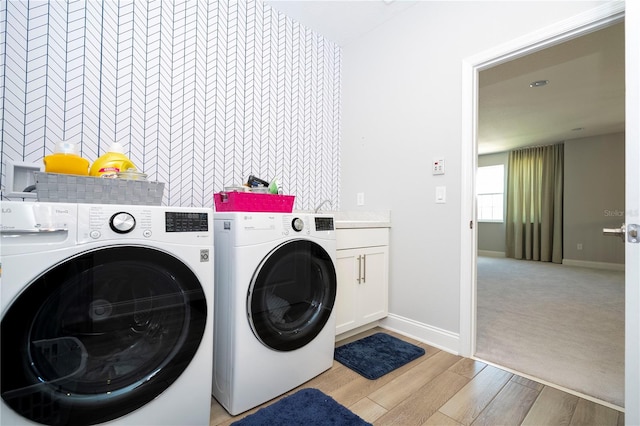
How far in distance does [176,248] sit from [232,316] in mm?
392

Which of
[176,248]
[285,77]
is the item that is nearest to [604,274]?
[285,77]

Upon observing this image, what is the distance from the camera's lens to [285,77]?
225 cm

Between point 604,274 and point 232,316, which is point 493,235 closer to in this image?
point 604,274

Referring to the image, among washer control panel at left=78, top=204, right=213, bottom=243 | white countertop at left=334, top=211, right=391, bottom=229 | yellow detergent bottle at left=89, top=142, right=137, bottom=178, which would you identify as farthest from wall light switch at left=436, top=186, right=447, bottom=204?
yellow detergent bottle at left=89, top=142, right=137, bottom=178

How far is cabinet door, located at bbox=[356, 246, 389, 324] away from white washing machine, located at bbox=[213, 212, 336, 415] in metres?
0.51

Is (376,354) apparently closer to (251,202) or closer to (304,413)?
(304,413)

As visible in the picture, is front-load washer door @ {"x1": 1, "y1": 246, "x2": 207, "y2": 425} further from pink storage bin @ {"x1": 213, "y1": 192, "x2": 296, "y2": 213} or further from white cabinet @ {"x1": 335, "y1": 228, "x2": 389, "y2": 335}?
white cabinet @ {"x1": 335, "y1": 228, "x2": 389, "y2": 335}

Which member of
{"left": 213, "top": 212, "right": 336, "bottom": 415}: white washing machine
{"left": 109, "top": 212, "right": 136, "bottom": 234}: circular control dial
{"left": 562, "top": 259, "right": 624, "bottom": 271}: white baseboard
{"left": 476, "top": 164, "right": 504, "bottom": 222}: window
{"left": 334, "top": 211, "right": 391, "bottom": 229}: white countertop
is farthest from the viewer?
{"left": 476, "top": 164, "right": 504, "bottom": 222}: window

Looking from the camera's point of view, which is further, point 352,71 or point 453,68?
point 352,71

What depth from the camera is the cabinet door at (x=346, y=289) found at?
185 cm

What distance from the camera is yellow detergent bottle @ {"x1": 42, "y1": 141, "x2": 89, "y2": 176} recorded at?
1.11 m

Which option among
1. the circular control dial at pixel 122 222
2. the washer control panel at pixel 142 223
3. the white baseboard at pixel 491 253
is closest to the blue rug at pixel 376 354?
the washer control panel at pixel 142 223

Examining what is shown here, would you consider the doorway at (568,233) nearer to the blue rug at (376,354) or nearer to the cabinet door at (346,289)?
the blue rug at (376,354)

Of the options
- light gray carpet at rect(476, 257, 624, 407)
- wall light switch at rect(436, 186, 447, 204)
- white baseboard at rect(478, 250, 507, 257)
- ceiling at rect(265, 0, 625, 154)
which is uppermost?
ceiling at rect(265, 0, 625, 154)
